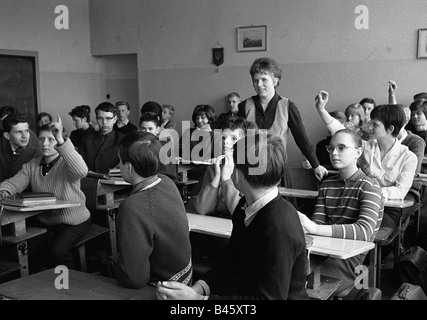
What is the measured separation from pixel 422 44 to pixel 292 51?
1620 millimetres

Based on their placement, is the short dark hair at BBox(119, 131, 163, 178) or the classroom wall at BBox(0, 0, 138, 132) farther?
the classroom wall at BBox(0, 0, 138, 132)

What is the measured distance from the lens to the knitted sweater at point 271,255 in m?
1.40

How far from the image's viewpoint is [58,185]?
330 centimetres

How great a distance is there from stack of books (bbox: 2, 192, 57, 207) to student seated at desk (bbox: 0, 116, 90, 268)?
0.20m

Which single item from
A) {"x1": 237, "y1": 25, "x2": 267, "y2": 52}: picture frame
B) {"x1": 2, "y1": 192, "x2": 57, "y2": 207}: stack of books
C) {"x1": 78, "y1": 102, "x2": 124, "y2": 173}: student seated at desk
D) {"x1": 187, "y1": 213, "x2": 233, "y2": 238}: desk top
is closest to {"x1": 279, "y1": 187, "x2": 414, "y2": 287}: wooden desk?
{"x1": 187, "y1": 213, "x2": 233, "y2": 238}: desk top

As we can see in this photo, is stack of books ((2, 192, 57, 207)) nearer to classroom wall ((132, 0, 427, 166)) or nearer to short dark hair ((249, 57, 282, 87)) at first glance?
short dark hair ((249, 57, 282, 87))

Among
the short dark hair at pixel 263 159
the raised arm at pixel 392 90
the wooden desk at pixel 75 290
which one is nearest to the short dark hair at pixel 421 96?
the raised arm at pixel 392 90

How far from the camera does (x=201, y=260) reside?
284 cm

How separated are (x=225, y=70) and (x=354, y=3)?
2.01 metres

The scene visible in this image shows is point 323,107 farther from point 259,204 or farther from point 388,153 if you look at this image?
point 259,204

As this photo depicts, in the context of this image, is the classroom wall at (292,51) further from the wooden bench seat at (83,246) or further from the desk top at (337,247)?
the desk top at (337,247)

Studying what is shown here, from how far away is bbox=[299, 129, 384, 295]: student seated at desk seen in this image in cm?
236
